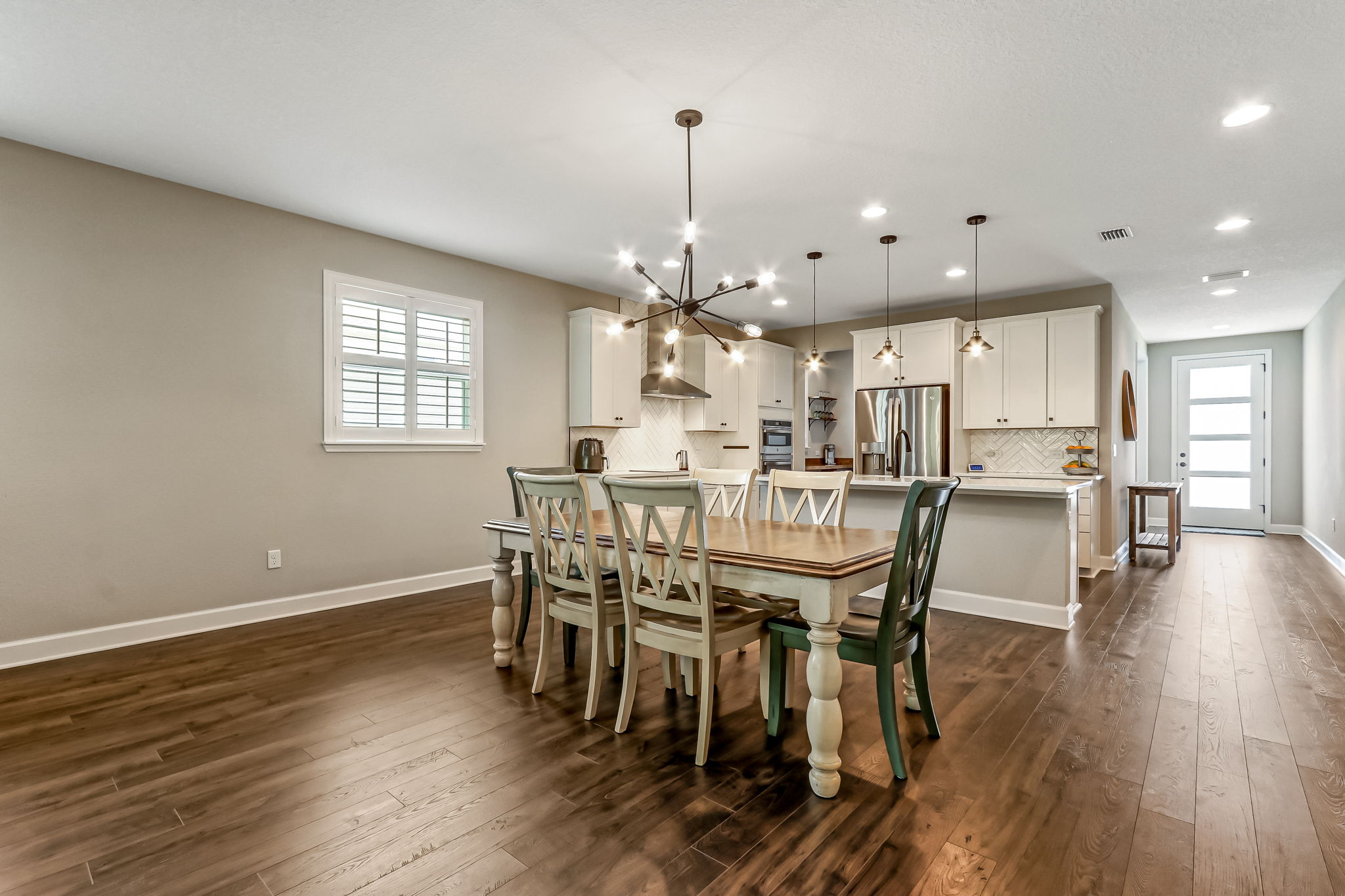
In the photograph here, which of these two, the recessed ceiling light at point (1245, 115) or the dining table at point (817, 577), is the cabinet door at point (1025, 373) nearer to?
the recessed ceiling light at point (1245, 115)

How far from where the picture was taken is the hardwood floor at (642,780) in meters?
1.62

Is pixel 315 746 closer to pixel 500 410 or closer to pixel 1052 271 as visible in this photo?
pixel 500 410

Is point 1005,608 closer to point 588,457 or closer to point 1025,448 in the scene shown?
point 1025,448

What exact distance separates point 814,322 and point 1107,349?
9.11 ft

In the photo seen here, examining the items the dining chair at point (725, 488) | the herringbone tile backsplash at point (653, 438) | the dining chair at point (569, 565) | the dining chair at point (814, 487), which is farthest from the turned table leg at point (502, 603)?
the herringbone tile backsplash at point (653, 438)

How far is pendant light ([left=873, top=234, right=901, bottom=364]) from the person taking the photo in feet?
14.9

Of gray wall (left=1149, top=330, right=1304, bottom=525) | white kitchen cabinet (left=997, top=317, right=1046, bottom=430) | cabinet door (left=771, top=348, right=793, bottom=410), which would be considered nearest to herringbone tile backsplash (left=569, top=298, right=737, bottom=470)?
cabinet door (left=771, top=348, right=793, bottom=410)

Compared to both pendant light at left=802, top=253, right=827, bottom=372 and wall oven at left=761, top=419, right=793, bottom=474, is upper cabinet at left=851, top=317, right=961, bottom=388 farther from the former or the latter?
wall oven at left=761, top=419, right=793, bottom=474

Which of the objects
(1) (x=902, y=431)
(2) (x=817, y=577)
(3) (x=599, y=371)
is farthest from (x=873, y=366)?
(2) (x=817, y=577)

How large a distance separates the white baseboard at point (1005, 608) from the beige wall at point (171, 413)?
12.0ft

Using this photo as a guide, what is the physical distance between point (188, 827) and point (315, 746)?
19.4 inches

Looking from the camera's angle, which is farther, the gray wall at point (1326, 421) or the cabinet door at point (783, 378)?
the cabinet door at point (783, 378)

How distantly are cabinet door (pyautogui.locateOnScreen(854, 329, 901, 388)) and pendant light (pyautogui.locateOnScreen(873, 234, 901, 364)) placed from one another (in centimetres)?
6

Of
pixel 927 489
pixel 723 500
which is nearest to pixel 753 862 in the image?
pixel 927 489
